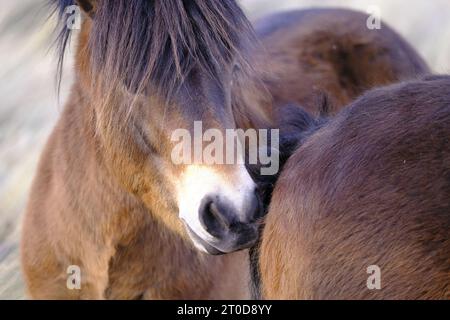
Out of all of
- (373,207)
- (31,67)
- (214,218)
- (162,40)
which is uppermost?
(31,67)

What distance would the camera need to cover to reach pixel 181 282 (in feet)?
10.1

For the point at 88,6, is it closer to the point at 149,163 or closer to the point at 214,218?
the point at 149,163

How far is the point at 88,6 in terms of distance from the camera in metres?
2.69

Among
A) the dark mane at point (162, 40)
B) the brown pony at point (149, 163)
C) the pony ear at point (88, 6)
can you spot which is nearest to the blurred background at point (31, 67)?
the brown pony at point (149, 163)

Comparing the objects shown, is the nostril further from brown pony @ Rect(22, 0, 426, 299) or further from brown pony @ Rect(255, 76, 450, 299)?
brown pony @ Rect(255, 76, 450, 299)

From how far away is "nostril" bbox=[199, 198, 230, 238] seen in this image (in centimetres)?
221

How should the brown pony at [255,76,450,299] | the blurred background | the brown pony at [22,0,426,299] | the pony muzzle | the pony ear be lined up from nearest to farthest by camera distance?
the brown pony at [255,76,450,299] → the pony muzzle → the brown pony at [22,0,426,299] → the pony ear → the blurred background

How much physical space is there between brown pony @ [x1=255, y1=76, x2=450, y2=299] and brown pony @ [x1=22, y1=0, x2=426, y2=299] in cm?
39

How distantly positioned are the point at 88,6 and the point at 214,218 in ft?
3.28

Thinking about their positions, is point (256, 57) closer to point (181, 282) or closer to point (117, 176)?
point (117, 176)

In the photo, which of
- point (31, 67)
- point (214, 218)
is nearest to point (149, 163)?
point (214, 218)

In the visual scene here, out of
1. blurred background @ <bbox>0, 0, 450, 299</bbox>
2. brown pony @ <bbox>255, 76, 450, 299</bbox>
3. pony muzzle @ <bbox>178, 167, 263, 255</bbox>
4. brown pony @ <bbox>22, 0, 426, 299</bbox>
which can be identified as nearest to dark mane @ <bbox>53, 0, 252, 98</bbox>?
brown pony @ <bbox>22, 0, 426, 299</bbox>

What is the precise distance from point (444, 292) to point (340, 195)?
33 cm
